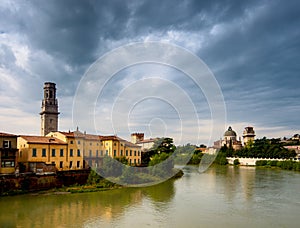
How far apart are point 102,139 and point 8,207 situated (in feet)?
52.8

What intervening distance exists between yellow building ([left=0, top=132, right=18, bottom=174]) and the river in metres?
3.13

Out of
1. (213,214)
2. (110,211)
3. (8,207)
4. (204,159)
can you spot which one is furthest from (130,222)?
(204,159)

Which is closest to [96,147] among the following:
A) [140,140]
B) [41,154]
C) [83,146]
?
[83,146]

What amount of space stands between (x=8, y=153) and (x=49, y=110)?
18.0 meters

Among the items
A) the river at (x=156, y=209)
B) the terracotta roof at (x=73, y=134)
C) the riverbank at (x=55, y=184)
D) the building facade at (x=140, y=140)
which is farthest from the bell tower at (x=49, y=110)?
the building facade at (x=140, y=140)

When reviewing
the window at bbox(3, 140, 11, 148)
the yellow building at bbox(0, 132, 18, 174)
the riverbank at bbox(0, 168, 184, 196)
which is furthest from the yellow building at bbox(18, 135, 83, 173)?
the window at bbox(3, 140, 11, 148)

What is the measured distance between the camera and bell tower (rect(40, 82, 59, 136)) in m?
41.2

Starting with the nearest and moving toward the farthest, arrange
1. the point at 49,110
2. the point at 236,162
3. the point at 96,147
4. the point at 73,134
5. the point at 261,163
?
1. the point at 73,134
2. the point at 96,147
3. the point at 49,110
4. the point at 261,163
5. the point at 236,162

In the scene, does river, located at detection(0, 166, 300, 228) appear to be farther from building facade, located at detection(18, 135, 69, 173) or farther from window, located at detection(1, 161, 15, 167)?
building facade, located at detection(18, 135, 69, 173)

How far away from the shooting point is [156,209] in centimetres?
1927

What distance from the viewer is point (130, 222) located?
54.0 feet

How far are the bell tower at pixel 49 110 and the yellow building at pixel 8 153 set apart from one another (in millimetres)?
16028

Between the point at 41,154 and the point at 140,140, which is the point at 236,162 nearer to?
the point at 140,140

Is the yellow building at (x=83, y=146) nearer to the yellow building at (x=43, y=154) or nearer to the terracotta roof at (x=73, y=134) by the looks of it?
the terracotta roof at (x=73, y=134)
